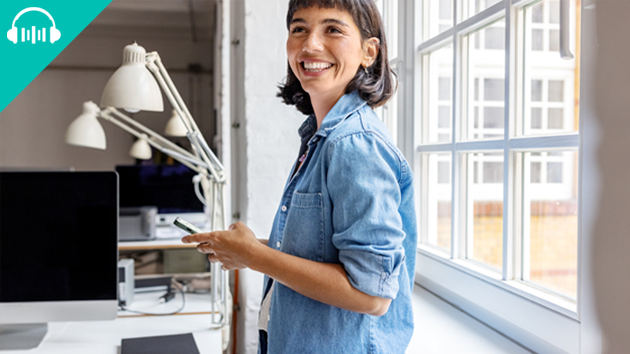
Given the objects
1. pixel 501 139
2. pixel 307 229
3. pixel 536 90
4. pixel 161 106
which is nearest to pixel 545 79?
pixel 536 90

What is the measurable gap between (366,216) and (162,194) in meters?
3.12

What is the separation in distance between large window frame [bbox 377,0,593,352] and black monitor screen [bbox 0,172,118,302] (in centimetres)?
96

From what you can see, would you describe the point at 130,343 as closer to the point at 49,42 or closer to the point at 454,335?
the point at 454,335

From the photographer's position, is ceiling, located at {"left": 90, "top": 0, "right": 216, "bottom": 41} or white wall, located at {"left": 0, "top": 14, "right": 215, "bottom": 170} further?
white wall, located at {"left": 0, "top": 14, "right": 215, "bottom": 170}

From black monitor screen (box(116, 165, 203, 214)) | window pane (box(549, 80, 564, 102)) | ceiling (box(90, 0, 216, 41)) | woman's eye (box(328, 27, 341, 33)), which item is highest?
ceiling (box(90, 0, 216, 41))

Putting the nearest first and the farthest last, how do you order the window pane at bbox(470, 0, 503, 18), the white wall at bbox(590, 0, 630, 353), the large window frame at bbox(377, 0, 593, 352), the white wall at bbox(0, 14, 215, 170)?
the white wall at bbox(590, 0, 630, 353), the large window frame at bbox(377, 0, 593, 352), the window pane at bbox(470, 0, 503, 18), the white wall at bbox(0, 14, 215, 170)

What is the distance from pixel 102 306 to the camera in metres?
1.31

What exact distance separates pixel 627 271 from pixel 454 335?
0.82 metres

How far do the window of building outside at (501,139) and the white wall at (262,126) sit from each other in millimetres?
498

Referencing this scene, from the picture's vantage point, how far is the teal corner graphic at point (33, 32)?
4.57 metres

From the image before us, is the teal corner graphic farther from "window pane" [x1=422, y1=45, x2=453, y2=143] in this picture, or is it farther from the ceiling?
"window pane" [x1=422, y1=45, x2=453, y2=143]

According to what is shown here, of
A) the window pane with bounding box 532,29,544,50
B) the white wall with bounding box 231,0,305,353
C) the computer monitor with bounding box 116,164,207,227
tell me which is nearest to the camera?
the window pane with bounding box 532,29,544,50

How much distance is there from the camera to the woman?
→ 27.0 inches

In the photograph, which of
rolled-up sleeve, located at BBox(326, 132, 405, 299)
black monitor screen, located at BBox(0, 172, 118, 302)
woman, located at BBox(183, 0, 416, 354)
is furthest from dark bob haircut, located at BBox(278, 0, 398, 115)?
black monitor screen, located at BBox(0, 172, 118, 302)
